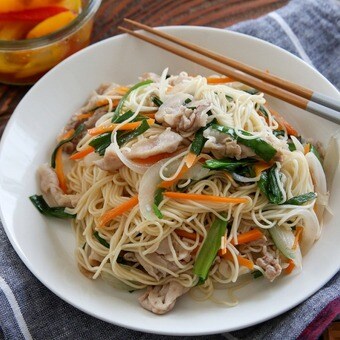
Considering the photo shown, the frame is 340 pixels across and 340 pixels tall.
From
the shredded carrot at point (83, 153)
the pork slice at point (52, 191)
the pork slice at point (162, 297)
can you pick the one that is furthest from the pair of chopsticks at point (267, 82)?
the pork slice at point (162, 297)

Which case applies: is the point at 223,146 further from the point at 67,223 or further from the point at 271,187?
the point at 67,223

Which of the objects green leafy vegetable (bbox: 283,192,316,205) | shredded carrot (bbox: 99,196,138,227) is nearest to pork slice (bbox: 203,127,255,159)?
green leafy vegetable (bbox: 283,192,316,205)

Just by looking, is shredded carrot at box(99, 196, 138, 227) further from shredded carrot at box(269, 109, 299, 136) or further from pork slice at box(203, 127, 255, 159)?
shredded carrot at box(269, 109, 299, 136)

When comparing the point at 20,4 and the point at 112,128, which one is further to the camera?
the point at 20,4

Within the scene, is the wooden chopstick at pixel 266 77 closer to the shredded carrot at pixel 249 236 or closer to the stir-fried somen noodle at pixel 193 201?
the stir-fried somen noodle at pixel 193 201

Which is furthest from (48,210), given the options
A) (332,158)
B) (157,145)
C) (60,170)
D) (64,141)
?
(332,158)
